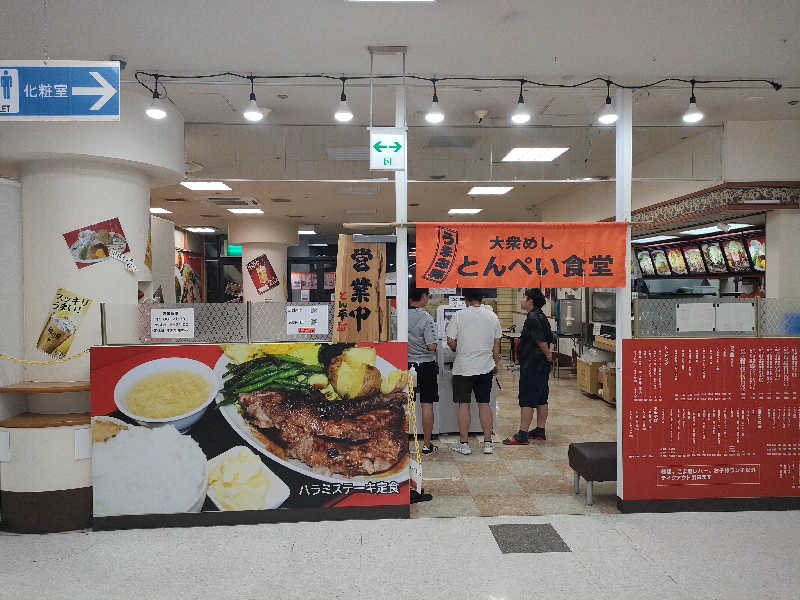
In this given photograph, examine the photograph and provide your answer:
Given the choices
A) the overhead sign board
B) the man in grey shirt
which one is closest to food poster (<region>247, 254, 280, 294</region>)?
the man in grey shirt

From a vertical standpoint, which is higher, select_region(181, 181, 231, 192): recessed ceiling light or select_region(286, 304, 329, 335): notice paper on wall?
select_region(181, 181, 231, 192): recessed ceiling light

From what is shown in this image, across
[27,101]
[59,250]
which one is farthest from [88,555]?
[27,101]

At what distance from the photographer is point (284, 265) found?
45.1ft

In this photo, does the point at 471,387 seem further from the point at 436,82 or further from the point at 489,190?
the point at 489,190

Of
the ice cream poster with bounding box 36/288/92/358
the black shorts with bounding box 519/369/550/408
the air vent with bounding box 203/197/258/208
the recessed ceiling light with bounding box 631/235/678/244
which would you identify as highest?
the air vent with bounding box 203/197/258/208

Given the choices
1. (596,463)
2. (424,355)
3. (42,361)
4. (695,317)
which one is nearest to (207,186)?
(42,361)

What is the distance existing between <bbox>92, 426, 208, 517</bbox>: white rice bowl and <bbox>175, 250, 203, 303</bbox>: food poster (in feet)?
29.4

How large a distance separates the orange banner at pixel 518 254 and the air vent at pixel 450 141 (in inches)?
99.5

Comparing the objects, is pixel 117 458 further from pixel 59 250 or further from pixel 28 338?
pixel 59 250

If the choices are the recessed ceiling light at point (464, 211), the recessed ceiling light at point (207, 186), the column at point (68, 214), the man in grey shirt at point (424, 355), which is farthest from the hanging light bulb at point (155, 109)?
the recessed ceiling light at point (464, 211)

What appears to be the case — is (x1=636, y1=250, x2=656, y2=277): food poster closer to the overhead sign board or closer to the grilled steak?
the overhead sign board

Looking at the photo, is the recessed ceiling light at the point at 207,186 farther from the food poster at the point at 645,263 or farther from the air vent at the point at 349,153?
the food poster at the point at 645,263

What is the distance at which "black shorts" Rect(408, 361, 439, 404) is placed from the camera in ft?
19.6

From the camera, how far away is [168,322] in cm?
432
